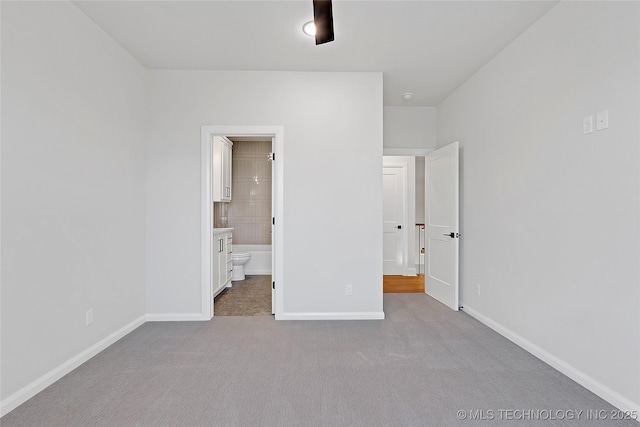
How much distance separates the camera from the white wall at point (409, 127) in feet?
14.9

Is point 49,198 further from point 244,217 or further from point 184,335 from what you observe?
point 244,217

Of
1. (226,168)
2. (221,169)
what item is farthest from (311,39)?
(226,168)

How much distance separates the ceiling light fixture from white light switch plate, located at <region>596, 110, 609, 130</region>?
2.05 m

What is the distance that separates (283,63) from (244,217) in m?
3.34

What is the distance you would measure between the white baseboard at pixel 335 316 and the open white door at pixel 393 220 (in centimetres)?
232

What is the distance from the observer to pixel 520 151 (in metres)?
2.75

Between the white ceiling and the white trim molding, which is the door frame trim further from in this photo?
the white trim molding

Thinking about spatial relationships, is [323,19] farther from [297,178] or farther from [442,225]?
[442,225]

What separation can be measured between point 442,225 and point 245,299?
2.71 meters

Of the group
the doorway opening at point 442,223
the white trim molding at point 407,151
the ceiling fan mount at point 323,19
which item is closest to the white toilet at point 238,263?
the doorway opening at point 442,223

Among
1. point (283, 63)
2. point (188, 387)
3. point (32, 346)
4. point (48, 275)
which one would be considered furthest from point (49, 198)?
point (283, 63)

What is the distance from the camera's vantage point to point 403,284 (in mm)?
5055

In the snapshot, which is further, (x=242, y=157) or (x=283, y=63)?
(x=242, y=157)

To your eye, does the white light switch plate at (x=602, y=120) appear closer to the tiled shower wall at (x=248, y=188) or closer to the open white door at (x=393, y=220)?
the open white door at (x=393, y=220)
